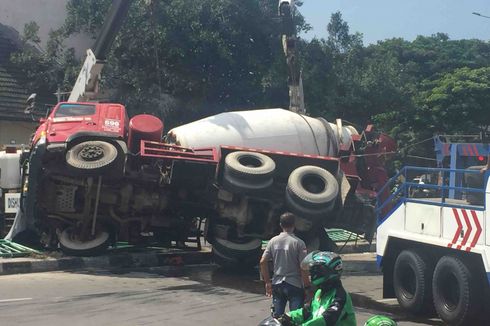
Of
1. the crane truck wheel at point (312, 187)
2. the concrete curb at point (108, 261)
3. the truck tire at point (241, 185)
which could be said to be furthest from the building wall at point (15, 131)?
the crane truck wheel at point (312, 187)

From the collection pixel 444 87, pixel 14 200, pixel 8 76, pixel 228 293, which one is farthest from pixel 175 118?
pixel 444 87

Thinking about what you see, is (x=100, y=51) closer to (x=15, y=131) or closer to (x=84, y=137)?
(x=84, y=137)

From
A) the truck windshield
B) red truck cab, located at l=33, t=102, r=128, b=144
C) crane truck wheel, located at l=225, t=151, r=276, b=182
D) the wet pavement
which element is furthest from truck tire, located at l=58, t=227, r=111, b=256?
crane truck wheel, located at l=225, t=151, r=276, b=182

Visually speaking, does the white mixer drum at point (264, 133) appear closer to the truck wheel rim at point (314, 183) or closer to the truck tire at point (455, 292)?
the truck wheel rim at point (314, 183)

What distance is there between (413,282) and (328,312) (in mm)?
5695

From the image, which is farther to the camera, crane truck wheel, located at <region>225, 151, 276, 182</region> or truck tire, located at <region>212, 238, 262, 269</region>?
truck tire, located at <region>212, 238, 262, 269</region>

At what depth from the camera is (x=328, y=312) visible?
4477 mm

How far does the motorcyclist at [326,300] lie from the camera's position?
→ 448cm

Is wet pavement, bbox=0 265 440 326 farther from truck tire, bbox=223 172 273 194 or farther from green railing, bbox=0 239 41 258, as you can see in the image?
truck tire, bbox=223 172 273 194

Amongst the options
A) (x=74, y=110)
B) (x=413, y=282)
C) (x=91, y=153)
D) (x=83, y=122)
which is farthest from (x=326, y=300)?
(x=74, y=110)

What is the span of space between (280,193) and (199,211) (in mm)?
1641

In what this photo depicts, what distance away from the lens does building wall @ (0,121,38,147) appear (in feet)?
85.4

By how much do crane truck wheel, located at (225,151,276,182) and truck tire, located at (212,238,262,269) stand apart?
1593 millimetres

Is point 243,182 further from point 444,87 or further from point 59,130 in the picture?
point 444,87
